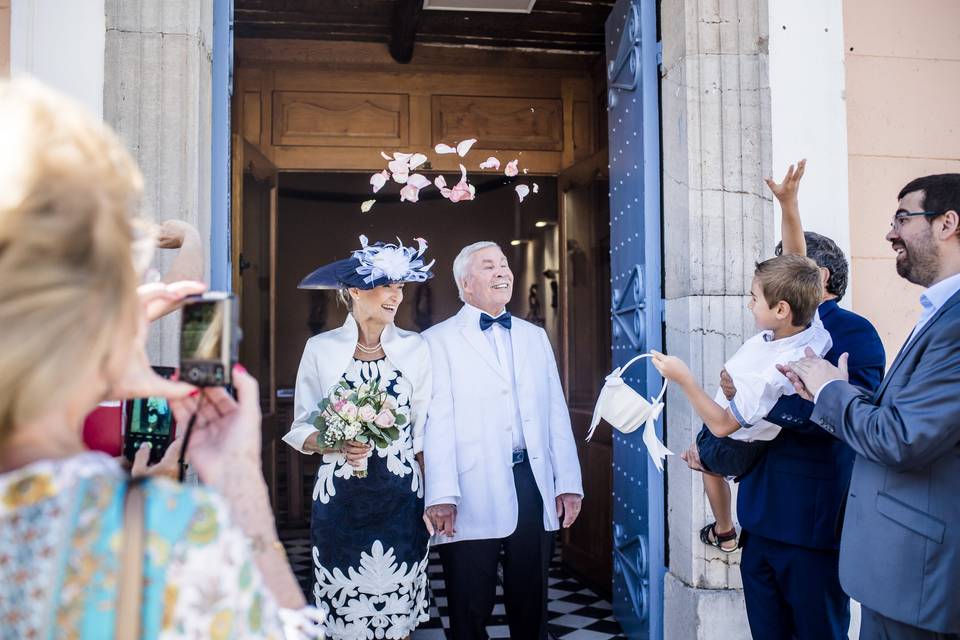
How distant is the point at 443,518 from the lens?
3.69 meters

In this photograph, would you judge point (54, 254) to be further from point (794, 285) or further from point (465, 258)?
point (465, 258)

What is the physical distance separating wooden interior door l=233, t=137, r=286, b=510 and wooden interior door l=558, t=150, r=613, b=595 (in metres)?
2.25

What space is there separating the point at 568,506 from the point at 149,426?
87.1 inches

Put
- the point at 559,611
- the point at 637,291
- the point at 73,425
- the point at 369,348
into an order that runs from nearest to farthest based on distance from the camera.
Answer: the point at 73,425
the point at 369,348
the point at 637,291
the point at 559,611

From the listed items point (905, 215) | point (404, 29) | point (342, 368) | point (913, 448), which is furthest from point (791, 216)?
point (404, 29)

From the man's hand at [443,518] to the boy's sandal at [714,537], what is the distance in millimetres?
1105

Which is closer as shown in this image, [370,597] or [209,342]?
[209,342]

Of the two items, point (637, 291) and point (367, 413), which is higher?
point (637, 291)

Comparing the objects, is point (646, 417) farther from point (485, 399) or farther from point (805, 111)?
point (805, 111)

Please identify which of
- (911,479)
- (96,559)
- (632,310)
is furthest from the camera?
(632,310)

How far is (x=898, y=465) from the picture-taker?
2.28 metres

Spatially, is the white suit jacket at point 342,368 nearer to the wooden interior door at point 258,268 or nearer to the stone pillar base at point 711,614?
the stone pillar base at point 711,614

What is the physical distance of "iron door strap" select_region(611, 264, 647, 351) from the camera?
414cm

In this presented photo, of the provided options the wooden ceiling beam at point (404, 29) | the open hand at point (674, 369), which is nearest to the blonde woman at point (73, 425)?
the open hand at point (674, 369)
